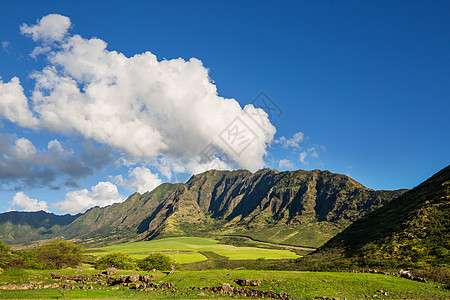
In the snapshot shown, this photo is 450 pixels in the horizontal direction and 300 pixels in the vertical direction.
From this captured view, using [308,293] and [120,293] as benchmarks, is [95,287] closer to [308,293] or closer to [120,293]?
[120,293]

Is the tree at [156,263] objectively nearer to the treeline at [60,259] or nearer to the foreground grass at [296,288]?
the treeline at [60,259]

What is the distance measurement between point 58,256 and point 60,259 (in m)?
1.52

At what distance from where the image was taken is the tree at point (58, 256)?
98.3 m

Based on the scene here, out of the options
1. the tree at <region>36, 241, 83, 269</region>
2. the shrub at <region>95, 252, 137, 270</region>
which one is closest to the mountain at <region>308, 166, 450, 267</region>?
the shrub at <region>95, 252, 137, 270</region>

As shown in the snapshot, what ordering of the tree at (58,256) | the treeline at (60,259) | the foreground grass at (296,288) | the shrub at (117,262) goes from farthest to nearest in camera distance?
the shrub at (117,262)
the tree at (58,256)
the treeline at (60,259)
the foreground grass at (296,288)

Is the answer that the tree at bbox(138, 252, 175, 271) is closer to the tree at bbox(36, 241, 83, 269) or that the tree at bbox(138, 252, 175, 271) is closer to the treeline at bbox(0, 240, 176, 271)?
the treeline at bbox(0, 240, 176, 271)

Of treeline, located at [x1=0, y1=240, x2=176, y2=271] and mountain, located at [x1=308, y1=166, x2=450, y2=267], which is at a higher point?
mountain, located at [x1=308, y1=166, x2=450, y2=267]

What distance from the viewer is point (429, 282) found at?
44.8 meters

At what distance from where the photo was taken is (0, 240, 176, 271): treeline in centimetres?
8882

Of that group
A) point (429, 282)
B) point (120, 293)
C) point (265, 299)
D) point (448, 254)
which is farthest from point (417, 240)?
point (120, 293)

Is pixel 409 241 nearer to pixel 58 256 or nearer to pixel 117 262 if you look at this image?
Result: pixel 117 262

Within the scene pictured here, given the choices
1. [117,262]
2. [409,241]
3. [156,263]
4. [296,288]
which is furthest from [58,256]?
[409,241]

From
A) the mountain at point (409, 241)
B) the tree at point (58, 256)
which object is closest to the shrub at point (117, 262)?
the tree at point (58, 256)

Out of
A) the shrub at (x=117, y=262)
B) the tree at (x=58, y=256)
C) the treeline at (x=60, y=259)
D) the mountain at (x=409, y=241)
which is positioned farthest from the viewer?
the shrub at (x=117, y=262)
